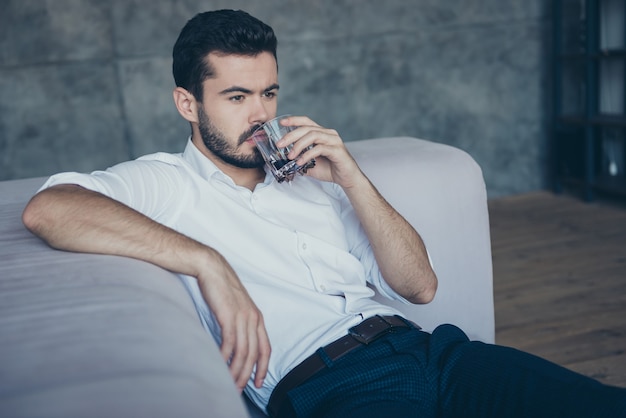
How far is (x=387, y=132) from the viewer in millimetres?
4465

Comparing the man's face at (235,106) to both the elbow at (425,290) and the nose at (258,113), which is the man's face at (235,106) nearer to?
the nose at (258,113)

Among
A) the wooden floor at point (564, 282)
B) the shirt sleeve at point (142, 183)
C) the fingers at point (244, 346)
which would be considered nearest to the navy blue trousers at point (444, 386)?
the fingers at point (244, 346)

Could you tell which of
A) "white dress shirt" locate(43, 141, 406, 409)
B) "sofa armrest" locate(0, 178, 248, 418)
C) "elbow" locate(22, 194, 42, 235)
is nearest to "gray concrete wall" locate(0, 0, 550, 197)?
"white dress shirt" locate(43, 141, 406, 409)

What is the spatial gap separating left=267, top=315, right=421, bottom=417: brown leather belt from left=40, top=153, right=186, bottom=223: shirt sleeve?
397 millimetres

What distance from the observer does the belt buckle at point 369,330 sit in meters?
1.29

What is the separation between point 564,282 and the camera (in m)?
2.96

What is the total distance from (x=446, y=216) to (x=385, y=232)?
0.32 metres

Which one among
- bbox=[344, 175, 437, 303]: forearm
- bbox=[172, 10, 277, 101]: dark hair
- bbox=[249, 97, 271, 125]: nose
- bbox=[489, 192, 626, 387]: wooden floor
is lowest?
bbox=[489, 192, 626, 387]: wooden floor

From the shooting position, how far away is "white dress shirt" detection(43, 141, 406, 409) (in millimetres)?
1306

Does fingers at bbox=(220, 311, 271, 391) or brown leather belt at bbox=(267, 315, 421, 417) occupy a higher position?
fingers at bbox=(220, 311, 271, 391)

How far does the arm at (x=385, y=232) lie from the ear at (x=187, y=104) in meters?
0.30

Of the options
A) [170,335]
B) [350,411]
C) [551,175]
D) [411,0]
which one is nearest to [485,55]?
[411,0]

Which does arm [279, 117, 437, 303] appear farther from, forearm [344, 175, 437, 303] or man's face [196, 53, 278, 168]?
man's face [196, 53, 278, 168]

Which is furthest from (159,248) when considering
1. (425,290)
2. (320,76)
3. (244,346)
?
(320,76)
